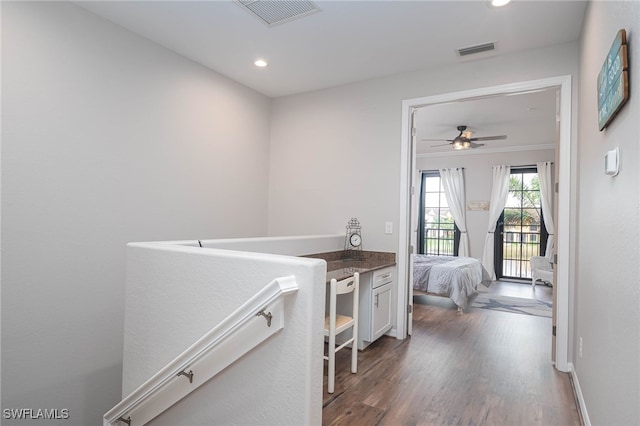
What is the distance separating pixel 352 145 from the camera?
412 centimetres

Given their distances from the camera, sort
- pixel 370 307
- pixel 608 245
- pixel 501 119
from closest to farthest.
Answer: pixel 608 245
pixel 370 307
pixel 501 119

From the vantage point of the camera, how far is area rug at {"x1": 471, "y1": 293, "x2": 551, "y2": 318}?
200 inches

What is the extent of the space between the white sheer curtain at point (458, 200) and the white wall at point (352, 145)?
4.66 metres

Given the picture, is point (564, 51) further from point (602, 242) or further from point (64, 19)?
point (64, 19)

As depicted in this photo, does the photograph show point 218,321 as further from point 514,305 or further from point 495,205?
point 495,205

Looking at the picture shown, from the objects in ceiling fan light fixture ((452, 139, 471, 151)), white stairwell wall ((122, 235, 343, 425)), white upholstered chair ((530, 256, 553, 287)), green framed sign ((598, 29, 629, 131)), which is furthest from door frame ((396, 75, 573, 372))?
white upholstered chair ((530, 256, 553, 287))

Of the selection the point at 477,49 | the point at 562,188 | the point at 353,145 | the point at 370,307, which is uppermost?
the point at 477,49

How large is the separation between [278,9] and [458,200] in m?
6.41

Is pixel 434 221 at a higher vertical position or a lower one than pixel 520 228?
higher

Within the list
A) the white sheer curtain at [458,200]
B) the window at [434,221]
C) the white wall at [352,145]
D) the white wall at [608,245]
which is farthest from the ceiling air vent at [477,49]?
the window at [434,221]

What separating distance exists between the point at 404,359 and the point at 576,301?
152 cm

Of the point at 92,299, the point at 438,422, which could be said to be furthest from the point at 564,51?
the point at 92,299

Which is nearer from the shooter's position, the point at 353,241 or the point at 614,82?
the point at 614,82

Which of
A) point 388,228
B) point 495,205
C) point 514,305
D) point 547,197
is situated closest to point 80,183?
point 388,228
